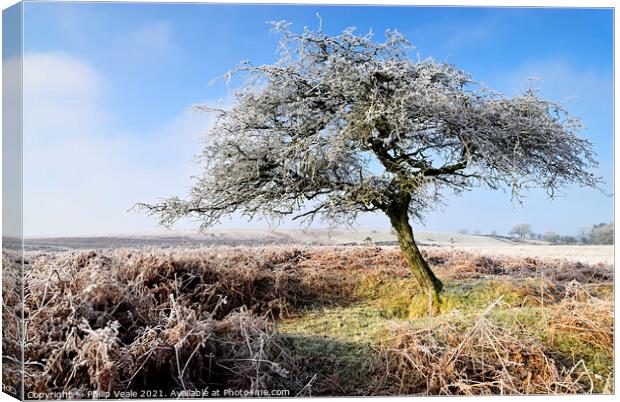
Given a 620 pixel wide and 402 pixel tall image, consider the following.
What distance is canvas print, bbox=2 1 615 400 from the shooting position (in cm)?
668

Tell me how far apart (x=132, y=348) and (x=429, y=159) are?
364 cm

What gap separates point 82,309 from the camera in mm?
6578

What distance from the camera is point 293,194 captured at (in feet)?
25.7

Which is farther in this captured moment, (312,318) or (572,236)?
(312,318)

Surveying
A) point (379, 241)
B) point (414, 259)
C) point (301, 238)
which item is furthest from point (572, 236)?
point (301, 238)

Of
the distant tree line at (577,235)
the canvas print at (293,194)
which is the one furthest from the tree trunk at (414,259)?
the distant tree line at (577,235)

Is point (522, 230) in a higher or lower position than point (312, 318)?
higher

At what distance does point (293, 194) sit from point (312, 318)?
1.34m

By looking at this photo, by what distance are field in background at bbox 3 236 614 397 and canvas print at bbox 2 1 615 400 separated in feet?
0.08

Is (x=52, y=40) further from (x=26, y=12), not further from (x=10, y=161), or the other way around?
(x=10, y=161)

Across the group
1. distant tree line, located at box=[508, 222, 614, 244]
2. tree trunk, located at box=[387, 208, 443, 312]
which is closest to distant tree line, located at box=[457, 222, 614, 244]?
distant tree line, located at box=[508, 222, 614, 244]

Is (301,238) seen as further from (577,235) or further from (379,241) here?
(577,235)

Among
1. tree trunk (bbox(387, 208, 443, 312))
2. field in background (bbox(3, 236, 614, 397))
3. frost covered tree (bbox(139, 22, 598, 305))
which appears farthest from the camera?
tree trunk (bbox(387, 208, 443, 312))

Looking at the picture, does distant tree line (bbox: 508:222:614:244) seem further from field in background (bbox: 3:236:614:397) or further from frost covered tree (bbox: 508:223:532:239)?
field in background (bbox: 3:236:614:397)
